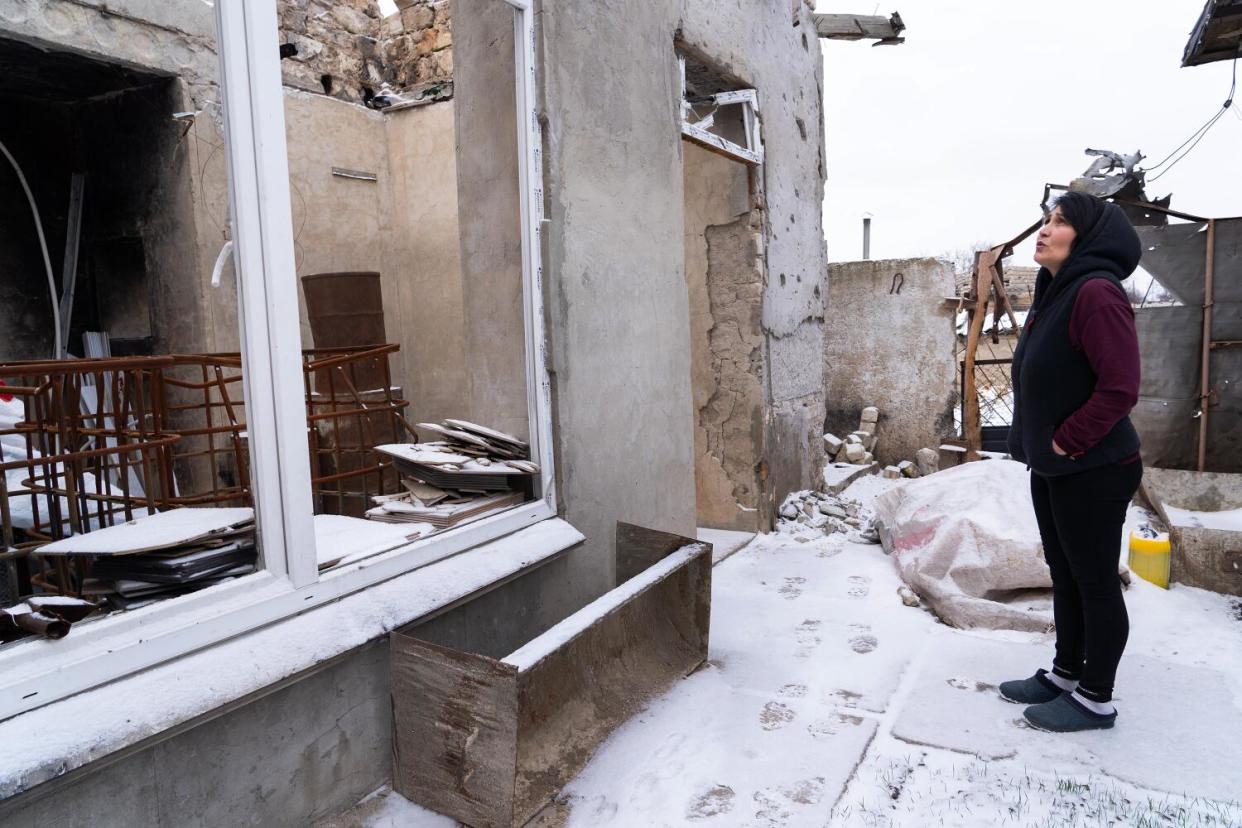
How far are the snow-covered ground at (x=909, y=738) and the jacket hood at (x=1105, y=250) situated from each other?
161 centimetres

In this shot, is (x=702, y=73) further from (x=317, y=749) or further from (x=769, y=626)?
(x=317, y=749)

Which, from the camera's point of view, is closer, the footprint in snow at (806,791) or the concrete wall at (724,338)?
the footprint in snow at (806,791)

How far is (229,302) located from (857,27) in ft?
18.3

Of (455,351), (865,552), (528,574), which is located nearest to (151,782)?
(528,574)

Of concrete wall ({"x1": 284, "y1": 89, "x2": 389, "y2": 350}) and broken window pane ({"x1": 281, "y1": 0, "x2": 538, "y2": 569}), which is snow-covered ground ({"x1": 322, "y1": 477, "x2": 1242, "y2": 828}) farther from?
concrete wall ({"x1": 284, "y1": 89, "x2": 389, "y2": 350})

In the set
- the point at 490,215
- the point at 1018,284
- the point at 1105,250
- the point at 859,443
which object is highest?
the point at 1018,284

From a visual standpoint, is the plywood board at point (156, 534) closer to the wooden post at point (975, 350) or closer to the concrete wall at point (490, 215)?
the concrete wall at point (490, 215)

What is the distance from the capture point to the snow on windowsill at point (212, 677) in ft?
5.27

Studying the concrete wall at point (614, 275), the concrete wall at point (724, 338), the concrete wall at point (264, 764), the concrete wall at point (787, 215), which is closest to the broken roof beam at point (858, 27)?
the concrete wall at point (787, 215)

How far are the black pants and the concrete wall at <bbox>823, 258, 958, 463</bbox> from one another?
214 inches

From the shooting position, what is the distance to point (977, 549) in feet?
13.2

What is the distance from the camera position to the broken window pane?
3207 mm

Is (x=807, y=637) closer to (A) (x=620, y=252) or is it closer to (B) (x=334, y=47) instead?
(A) (x=620, y=252)

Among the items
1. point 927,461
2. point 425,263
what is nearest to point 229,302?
point 425,263
